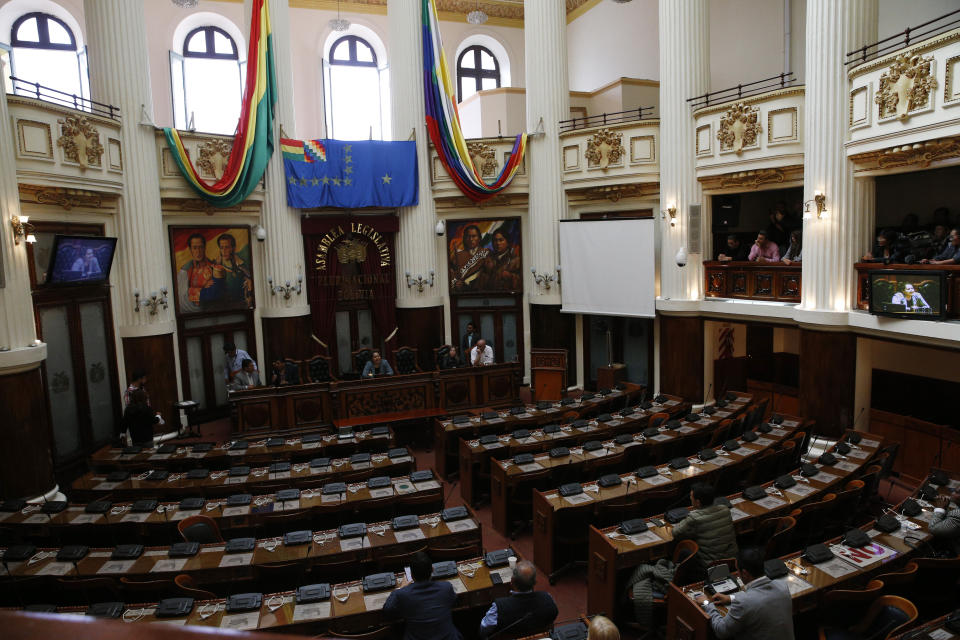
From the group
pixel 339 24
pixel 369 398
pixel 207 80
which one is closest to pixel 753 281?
pixel 369 398

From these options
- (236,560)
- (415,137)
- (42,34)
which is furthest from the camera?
(415,137)

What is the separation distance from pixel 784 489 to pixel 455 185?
433 inches

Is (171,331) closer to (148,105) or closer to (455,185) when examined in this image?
(148,105)

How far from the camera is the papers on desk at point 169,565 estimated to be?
5861 millimetres

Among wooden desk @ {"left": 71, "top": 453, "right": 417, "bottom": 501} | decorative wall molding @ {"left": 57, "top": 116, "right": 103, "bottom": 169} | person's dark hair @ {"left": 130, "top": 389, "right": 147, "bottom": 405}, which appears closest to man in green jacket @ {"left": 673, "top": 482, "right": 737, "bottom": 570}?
wooden desk @ {"left": 71, "top": 453, "right": 417, "bottom": 501}

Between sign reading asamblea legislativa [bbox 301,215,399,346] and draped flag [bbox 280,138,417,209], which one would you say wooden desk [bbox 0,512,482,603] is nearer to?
sign reading asamblea legislativa [bbox 301,215,399,346]

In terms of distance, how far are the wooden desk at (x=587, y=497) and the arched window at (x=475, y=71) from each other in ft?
50.8

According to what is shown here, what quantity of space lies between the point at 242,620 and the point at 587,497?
13.2 ft

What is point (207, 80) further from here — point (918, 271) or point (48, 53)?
point (918, 271)

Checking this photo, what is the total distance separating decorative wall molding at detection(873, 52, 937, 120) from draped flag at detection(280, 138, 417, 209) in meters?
9.98

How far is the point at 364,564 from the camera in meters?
5.84

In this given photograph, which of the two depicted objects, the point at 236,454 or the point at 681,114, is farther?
the point at 681,114

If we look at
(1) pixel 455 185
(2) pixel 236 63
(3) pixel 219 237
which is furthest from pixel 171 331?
(2) pixel 236 63

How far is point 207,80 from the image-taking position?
56.9ft
